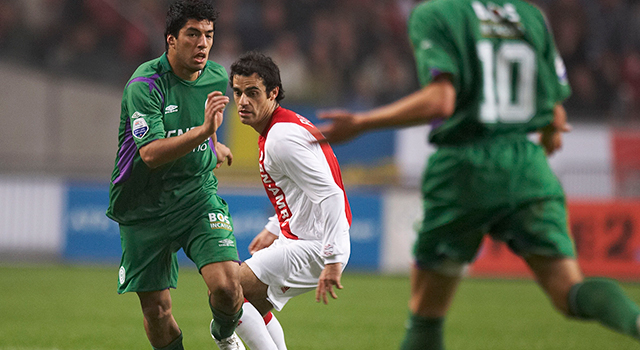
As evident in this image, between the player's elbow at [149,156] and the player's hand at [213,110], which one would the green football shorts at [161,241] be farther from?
the player's hand at [213,110]

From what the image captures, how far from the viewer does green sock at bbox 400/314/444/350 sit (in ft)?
11.7

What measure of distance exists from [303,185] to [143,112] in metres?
1.09

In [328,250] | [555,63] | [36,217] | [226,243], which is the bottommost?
[36,217]

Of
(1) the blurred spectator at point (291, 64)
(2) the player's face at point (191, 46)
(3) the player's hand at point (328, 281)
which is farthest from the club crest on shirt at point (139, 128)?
(1) the blurred spectator at point (291, 64)

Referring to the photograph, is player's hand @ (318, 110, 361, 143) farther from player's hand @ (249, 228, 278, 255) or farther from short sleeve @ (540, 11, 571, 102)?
player's hand @ (249, 228, 278, 255)

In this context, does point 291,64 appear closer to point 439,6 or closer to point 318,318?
point 318,318

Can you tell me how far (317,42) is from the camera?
18031 mm

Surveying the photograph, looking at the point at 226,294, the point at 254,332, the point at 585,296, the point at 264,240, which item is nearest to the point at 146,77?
the point at 264,240

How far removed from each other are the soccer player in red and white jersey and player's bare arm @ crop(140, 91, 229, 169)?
1.41ft

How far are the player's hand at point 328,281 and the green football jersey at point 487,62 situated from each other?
1067 millimetres

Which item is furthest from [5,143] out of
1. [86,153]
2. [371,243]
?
[371,243]

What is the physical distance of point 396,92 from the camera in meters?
16.9

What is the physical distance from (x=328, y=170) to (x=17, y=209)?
11.2m

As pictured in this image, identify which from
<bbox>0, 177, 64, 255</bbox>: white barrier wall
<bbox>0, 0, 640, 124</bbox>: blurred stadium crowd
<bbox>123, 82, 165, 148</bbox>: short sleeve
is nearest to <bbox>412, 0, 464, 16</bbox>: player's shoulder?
<bbox>123, 82, 165, 148</bbox>: short sleeve
